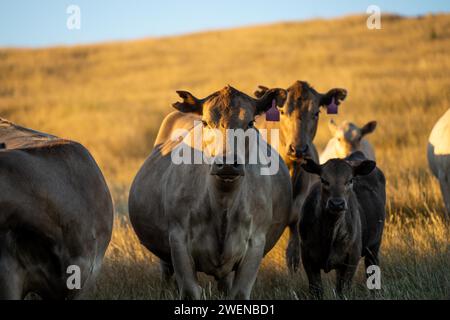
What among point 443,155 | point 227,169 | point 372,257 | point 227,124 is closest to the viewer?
point 227,169

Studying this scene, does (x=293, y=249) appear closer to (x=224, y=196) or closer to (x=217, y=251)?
(x=217, y=251)

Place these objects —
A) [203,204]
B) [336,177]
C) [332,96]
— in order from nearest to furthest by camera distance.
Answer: [203,204] → [336,177] → [332,96]

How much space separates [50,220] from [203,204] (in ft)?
5.14

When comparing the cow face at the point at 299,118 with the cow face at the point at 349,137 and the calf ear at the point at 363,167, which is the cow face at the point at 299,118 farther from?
the cow face at the point at 349,137

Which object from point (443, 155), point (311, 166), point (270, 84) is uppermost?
point (270, 84)

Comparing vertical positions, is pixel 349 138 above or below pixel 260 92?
below

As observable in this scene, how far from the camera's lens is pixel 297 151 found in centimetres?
892

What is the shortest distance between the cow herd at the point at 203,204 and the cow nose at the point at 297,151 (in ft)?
0.04

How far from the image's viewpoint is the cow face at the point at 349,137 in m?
12.7

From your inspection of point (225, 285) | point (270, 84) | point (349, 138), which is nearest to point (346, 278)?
point (225, 285)

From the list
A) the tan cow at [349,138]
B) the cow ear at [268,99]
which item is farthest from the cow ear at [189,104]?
the tan cow at [349,138]

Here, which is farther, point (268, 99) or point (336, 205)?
point (336, 205)

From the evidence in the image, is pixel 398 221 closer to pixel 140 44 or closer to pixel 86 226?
pixel 86 226
